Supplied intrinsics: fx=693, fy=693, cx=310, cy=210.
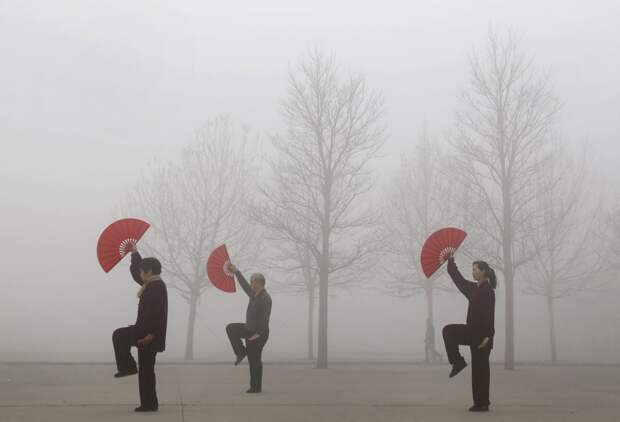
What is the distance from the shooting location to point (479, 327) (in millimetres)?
8930

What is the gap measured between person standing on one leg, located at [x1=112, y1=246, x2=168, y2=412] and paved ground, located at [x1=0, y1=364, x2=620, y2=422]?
0.39 m

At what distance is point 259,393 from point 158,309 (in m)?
3.70

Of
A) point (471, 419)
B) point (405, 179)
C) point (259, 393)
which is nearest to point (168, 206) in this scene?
point (405, 179)

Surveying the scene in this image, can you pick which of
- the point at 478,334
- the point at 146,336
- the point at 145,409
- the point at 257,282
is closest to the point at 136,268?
the point at 146,336

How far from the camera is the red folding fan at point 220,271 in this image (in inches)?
426

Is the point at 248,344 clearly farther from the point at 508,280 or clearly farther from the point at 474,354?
the point at 508,280

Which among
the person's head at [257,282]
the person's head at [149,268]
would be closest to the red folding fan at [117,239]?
the person's head at [149,268]

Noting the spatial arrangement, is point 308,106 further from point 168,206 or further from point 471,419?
point 471,419

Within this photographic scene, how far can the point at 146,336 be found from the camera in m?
8.25

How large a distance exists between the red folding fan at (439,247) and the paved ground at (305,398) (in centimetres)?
195

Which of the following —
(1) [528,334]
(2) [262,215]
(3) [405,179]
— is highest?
(3) [405,179]

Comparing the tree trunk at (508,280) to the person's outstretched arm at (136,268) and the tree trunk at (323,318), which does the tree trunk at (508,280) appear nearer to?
the tree trunk at (323,318)

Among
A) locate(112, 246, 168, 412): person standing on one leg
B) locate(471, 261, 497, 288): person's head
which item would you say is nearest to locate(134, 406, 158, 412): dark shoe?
locate(112, 246, 168, 412): person standing on one leg

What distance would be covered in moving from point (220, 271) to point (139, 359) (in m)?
2.78
